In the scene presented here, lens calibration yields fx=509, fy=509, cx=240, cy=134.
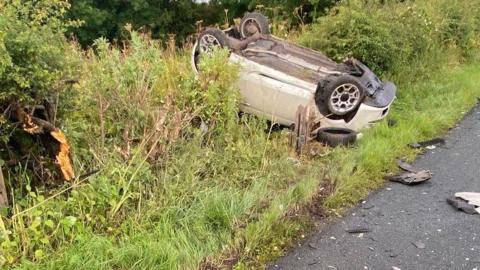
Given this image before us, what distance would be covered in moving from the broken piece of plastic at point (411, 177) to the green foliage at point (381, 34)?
253 centimetres

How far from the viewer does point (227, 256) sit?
3.45 metres

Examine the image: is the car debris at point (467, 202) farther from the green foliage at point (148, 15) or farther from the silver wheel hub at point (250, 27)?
the green foliage at point (148, 15)

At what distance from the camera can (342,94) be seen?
558cm

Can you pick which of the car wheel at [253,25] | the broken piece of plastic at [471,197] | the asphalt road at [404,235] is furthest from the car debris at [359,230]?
the car wheel at [253,25]

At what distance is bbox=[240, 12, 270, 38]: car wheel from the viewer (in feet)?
22.8

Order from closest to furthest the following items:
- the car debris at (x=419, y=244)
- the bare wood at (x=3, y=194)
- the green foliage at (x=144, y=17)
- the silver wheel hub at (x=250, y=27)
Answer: the bare wood at (x=3, y=194) → the car debris at (x=419, y=244) → the silver wheel hub at (x=250, y=27) → the green foliage at (x=144, y=17)

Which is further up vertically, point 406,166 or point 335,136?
point 335,136

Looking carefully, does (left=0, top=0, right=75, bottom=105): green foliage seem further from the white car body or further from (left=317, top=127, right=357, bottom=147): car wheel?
(left=317, top=127, right=357, bottom=147): car wheel

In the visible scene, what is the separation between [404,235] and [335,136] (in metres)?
1.66

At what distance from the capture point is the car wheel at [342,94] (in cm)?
551

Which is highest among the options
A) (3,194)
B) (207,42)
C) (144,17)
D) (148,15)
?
(207,42)

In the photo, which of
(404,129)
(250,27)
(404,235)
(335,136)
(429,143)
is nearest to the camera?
(404,235)

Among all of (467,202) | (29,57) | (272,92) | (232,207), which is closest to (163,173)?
(232,207)

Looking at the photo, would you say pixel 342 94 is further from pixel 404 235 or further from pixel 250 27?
pixel 404 235
